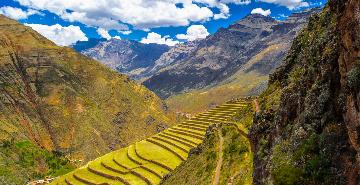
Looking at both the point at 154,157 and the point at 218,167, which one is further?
the point at 154,157

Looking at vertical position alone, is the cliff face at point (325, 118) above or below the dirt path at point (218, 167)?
above

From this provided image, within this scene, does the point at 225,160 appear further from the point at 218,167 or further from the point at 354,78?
the point at 354,78

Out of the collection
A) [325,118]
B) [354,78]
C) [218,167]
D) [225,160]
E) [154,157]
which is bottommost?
[154,157]

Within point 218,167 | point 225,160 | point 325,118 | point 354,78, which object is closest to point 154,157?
point 218,167

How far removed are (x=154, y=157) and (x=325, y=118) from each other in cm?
8581

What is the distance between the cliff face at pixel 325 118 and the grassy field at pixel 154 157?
62.3 m

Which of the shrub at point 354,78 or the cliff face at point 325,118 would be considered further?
the cliff face at point 325,118

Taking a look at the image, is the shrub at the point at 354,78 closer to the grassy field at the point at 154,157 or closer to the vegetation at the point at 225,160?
the vegetation at the point at 225,160

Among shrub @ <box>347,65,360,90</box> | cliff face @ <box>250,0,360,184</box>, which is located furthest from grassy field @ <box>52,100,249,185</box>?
shrub @ <box>347,65,360,90</box>

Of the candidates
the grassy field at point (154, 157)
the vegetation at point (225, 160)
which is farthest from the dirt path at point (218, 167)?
the grassy field at point (154, 157)

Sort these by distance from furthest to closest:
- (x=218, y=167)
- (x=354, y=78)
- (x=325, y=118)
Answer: (x=218, y=167) < (x=325, y=118) < (x=354, y=78)

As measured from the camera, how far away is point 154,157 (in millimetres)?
107438

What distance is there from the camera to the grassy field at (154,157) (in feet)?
325

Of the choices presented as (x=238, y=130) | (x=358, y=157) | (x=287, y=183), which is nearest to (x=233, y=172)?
(x=238, y=130)
